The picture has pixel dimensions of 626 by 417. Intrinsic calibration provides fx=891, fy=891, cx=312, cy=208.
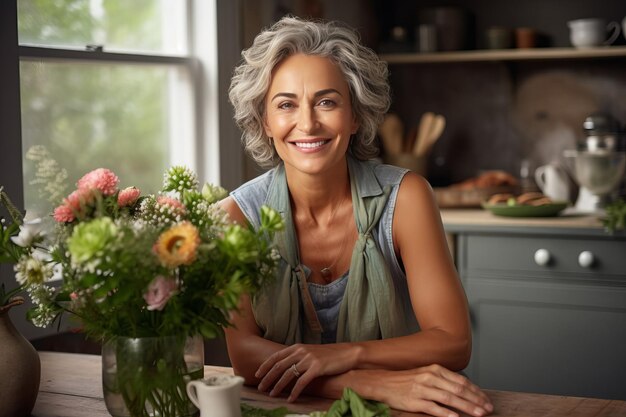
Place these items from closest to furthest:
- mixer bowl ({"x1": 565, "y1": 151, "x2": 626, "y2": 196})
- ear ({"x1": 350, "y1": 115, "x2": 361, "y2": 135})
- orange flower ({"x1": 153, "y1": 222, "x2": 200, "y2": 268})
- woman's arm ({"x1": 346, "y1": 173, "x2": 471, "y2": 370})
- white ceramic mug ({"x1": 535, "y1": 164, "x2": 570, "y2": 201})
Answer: orange flower ({"x1": 153, "y1": 222, "x2": 200, "y2": 268}) < woman's arm ({"x1": 346, "y1": 173, "x2": 471, "y2": 370}) < ear ({"x1": 350, "y1": 115, "x2": 361, "y2": 135}) < mixer bowl ({"x1": 565, "y1": 151, "x2": 626, "y2": 196}) < white ceramic mug ({"x1": 535, "y1": 164, "x2": 570, "y2": 201})

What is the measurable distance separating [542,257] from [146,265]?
2234 mm

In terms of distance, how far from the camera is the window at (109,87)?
8.50ft

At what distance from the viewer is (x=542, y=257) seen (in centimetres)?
325

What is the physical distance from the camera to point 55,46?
8.66 ft

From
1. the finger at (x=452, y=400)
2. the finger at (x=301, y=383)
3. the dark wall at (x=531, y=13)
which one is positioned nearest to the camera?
the finger at (x=452, y=400)

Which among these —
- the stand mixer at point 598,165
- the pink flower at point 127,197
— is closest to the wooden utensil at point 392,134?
the stand mixer at point 598,165

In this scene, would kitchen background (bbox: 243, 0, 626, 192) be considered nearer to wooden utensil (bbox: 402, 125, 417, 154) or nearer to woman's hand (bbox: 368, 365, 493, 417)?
wooden utensil (bbox: 402, 125, 417, 154)

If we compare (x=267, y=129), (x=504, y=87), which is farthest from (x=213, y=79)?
(x=504, y=87)

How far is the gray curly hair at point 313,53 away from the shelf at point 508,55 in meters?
1.62

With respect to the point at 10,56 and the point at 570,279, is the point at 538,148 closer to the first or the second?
the point at 570,279

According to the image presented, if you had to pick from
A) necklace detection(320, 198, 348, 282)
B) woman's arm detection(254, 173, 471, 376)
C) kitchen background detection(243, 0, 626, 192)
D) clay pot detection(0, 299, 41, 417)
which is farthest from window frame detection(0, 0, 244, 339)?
clay pot detection(0, 299, 41, 417)

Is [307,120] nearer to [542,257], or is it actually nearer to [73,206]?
[73,206]

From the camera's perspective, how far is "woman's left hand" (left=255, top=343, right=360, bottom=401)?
5.75 ft

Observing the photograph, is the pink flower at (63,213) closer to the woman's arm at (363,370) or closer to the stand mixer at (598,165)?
the woman's arm at (363,370)
